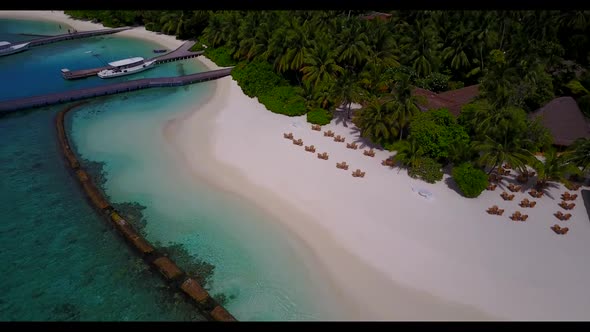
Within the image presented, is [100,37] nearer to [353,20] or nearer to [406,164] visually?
[353,20]

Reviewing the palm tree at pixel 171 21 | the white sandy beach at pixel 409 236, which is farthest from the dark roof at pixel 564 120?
the palm tree at pixel 171 21

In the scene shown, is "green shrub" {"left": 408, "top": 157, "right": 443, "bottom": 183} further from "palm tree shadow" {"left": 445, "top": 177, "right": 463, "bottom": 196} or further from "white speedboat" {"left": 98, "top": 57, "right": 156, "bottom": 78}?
"white speedboat" {"left": 98, "top": 57, "right": 156, "bottom": 78}

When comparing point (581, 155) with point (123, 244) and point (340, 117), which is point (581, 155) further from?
point (123, 244)

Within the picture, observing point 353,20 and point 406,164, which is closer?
point 406,164

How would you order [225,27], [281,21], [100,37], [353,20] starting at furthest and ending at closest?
[100,37], [225,27], [281,21], [353,20]

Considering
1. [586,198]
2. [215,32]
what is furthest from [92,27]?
[586,198]
